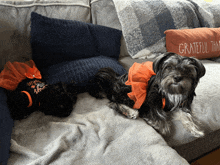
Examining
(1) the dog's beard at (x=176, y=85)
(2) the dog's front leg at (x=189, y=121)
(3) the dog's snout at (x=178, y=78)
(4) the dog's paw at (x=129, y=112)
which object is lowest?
(2) the dog's front leg at (x=189, y=121)

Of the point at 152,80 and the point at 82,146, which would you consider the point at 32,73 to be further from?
the point at 152,80

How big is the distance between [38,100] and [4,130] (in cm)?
30

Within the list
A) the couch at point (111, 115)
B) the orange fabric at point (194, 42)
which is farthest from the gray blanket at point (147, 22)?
the orange fabric at point (194, 42)

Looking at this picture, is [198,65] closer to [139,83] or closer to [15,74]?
[139,83]

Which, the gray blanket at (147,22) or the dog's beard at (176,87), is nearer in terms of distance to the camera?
the dog's beard at (176,87)

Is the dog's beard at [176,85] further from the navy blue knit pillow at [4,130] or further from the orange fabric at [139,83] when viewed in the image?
the navy blue knit pillow at [4,130]

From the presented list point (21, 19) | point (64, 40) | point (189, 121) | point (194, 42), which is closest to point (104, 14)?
point (64, 40)

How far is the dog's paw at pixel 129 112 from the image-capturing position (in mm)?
1060

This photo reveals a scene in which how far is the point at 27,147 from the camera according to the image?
33.4 inches

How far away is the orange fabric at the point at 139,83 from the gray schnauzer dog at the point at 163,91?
34mm

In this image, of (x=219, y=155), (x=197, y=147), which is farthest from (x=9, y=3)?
(x=219, y=155)

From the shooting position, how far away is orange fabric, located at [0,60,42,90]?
1.13 metres

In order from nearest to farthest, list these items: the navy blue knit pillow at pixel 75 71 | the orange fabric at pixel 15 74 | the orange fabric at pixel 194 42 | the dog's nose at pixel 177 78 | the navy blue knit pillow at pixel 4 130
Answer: the navy blue knit pillow at pixel 4 130 → the dog's nose at pixel 177 78 → the orange fabric at pixel 15 74 → the navy blue knit pillow at pixel 75 71 → the orange fabric at pixel 194 42

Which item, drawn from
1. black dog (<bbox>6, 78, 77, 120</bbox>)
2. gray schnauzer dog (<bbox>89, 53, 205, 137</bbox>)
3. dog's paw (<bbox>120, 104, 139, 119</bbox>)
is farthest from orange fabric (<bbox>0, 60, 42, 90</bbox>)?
dog's paw (<bbox>120, 104, 139, 119</bbox>)
